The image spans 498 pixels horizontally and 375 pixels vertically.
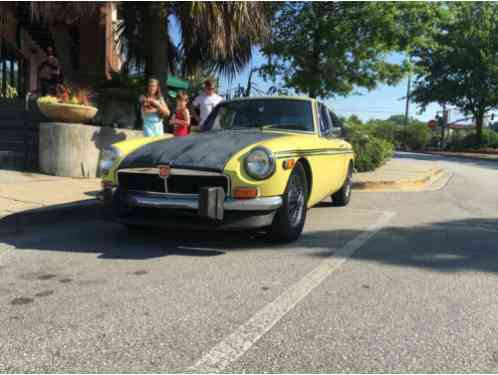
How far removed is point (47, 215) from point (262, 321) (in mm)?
3472

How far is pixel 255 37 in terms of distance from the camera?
34.4ft

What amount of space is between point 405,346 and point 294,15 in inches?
485

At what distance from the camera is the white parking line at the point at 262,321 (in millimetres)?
2309

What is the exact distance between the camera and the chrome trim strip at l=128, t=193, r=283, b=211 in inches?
163

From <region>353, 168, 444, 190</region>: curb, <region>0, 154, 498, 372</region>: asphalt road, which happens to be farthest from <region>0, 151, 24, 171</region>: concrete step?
<region>353, 168, 444, 190</region>: curb

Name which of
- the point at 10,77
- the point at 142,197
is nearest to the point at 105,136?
the point at 142,197

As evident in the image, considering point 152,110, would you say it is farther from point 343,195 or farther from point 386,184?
point 386,184

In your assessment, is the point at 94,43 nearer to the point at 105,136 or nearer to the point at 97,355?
the point at 105,136

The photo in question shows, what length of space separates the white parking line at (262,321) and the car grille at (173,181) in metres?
1.05

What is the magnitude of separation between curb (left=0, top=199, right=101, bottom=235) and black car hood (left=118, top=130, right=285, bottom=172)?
807 millimetres

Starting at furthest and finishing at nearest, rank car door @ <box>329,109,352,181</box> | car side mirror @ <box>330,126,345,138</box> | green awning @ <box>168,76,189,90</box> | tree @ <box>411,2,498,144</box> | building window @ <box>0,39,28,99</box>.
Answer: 1. tree @ <box>411,2,498,144</box>
2. building window @ <box>0,39,28,99</box>
3. green awning @ <box>168,76,189,90</box>
4. car door @ <box>329,109,352,181</box>
5. car side mirror @ <box>330,126,345,138</box>

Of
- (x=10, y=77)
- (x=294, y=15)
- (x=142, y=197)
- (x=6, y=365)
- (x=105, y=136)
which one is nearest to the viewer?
(x=6, y=365)

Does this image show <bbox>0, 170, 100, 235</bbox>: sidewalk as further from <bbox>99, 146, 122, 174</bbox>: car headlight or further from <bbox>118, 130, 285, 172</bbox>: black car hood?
<bbox>118, 130, 285, 172</bbox>: black car hood

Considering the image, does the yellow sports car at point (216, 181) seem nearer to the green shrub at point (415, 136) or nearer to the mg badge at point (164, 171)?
the mg badge at point (164, 171)
